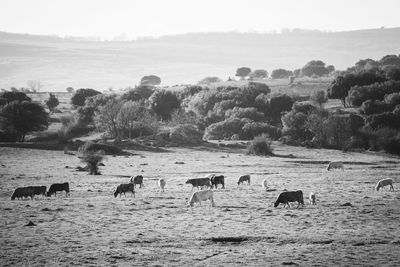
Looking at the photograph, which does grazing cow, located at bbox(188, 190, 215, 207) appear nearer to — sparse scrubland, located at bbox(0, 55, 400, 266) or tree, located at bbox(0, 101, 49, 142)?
sparse scrubland, located at bbox(0, 55, 400, 266)

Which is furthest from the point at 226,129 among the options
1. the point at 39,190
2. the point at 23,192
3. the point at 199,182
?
the point at 23,192

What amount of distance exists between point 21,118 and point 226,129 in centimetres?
3255

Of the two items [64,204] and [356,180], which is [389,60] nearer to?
[356,180]

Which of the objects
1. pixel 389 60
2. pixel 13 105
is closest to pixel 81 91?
pixel 13 105

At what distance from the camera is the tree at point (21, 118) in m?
90.3

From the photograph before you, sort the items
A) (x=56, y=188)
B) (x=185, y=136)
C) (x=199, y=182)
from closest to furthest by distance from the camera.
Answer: (x=56, y=188) < (x=199, y=182) < (x=185, y=136)

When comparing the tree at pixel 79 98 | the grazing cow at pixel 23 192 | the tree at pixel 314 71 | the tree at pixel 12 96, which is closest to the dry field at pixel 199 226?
the grazing cow at pixel 23 192

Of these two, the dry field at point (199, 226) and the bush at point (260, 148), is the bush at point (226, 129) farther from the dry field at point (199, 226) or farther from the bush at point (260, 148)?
the dry field at point (199, 226)

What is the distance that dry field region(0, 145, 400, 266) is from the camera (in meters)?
20.7

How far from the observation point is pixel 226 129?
10006 centimetres

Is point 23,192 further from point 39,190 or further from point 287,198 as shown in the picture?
point 287,198

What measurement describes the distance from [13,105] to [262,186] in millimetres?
61492

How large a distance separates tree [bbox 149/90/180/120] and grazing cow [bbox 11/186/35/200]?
8335 cm

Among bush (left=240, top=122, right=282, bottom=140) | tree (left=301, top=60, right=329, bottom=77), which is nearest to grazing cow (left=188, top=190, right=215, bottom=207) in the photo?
bush (left=240, top=122, right=282, bottom=140)
